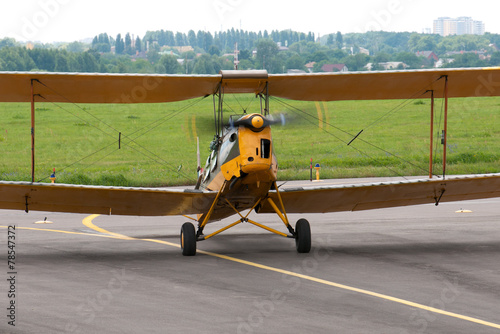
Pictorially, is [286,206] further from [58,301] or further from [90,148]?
[90,148]

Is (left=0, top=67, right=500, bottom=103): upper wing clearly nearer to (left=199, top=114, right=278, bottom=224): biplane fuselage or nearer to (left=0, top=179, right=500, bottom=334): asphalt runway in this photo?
(left=199, top=114, right=278, bottom=224): biplane fuselage

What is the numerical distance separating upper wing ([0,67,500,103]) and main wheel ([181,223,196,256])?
2482 millimetres

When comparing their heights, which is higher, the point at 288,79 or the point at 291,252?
the point at 288,79

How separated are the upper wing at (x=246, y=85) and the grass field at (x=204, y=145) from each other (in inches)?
278

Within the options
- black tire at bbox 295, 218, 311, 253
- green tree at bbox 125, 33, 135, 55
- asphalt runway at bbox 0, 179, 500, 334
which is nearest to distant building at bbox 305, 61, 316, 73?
asphalt runway at bbox 0, 179, 500, 334

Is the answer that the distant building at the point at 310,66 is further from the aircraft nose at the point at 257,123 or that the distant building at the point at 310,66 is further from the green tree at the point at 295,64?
the aircraft nose at the point at 257,123

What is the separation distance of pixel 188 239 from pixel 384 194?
365 centimetres

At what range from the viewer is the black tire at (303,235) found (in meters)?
12.2

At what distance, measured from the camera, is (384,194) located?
1336cm

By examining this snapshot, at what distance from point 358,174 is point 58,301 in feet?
65.4

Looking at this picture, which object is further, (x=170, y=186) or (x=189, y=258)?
(x=170, y=186)

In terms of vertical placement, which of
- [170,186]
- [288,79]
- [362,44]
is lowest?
[170,186]

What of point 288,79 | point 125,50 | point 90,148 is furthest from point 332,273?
point 125,50

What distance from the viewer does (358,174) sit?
91.4 ft
